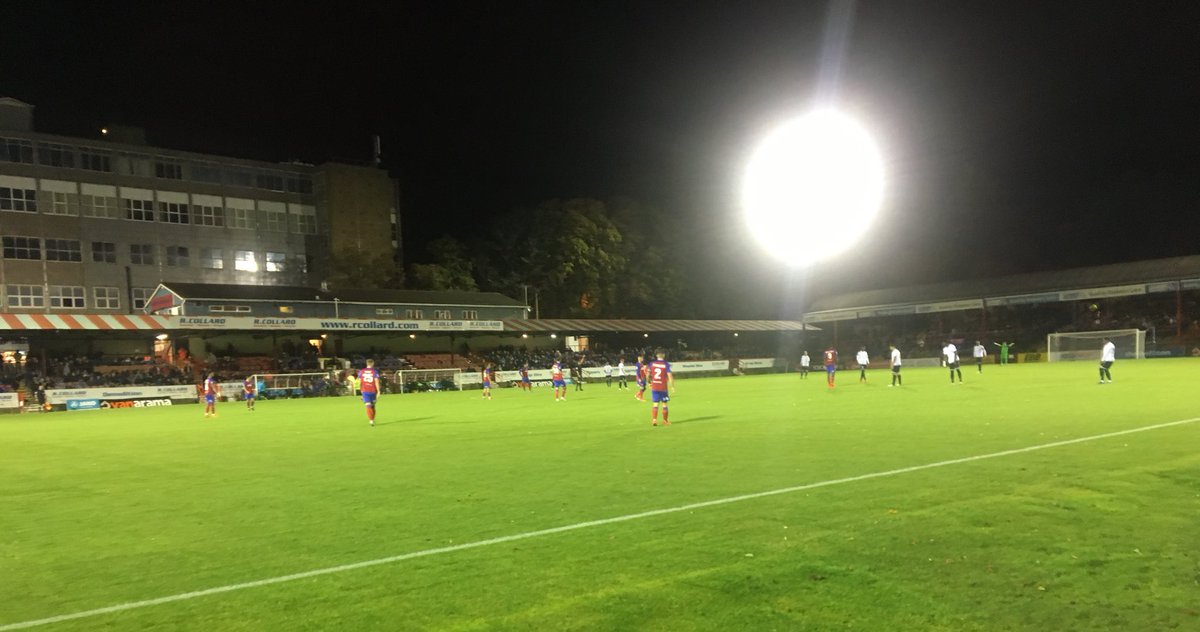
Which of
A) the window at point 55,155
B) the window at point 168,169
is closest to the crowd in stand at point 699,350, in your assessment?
the window at point 55,155

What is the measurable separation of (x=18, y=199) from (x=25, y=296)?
23.5ft

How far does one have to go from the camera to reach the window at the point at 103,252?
55656 millimetres

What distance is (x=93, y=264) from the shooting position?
55438 millimetres

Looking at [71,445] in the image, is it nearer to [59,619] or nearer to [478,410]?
[478,410]

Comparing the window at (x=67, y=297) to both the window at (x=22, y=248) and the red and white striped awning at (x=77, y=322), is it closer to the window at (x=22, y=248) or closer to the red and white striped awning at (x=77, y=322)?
the window at (x=22, y=248)

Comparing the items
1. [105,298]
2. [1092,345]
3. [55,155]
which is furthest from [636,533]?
[55,155]

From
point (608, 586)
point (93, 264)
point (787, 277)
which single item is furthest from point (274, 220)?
point (608, 586)

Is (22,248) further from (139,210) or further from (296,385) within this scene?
(296,385)

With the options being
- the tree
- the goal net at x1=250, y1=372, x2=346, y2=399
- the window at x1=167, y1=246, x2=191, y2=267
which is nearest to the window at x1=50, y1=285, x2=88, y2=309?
the window at x1=167, y1=246, x2=191, y2=267

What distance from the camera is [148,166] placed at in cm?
5875

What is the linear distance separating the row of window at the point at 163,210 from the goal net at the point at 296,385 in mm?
26014

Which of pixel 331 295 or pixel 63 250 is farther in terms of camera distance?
pixel 331 295

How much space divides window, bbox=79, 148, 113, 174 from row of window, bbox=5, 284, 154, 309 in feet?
31.2

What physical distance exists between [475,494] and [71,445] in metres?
14.5
